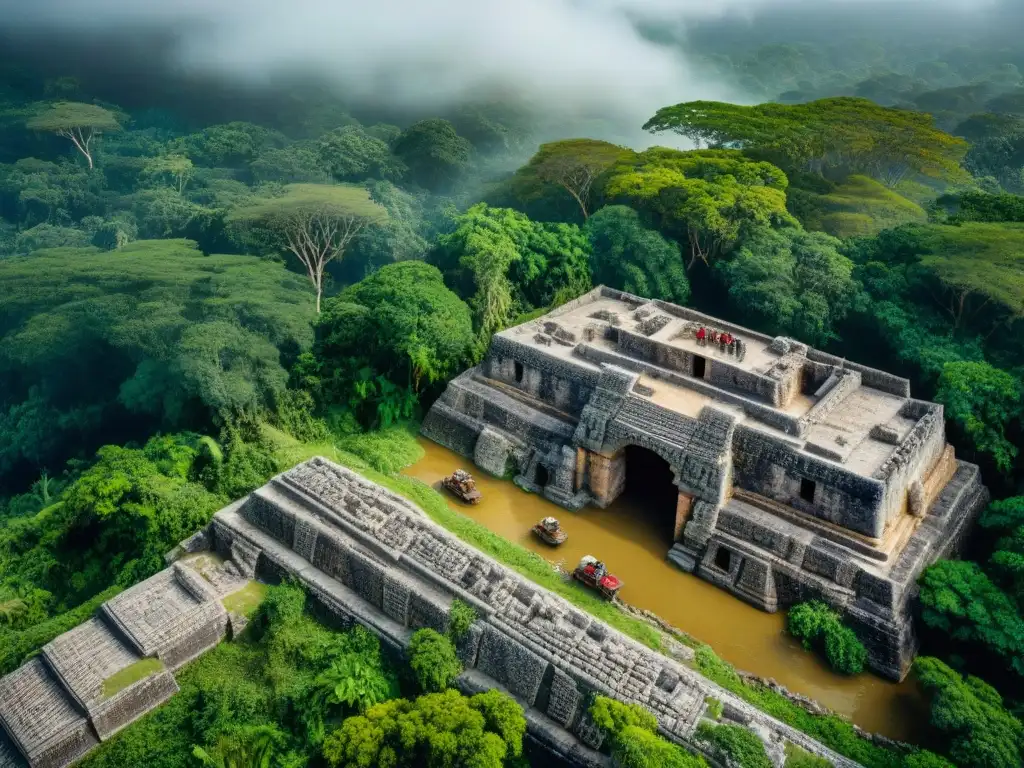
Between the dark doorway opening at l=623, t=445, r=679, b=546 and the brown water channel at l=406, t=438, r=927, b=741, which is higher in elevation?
the dark doorway opening at l=623, t=445, r=679, b=546

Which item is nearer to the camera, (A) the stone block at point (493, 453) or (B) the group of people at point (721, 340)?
(B) the group of people at point (721, 340)

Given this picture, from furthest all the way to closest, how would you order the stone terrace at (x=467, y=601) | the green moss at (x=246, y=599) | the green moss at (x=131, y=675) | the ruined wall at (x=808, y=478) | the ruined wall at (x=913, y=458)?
the ruined wall at (x=913, y=458)
the ruined wall at (x=808, y=478)
the green moss at (x=246, y=599)
the green moss at (x=131, y=675)
the stone terrace at (x=467, y=601)

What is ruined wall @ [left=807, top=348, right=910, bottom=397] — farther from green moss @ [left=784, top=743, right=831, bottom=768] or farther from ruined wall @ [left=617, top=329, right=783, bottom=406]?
green moss @ [left=784, top=743, right=831, bottom=768]

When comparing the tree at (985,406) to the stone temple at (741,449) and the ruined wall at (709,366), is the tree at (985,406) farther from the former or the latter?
the ruined wall at (709,366)

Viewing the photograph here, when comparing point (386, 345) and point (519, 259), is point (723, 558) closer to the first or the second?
point (386, 345)

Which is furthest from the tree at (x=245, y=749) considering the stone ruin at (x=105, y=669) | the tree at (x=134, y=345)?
the tree at (x=134, y=345)

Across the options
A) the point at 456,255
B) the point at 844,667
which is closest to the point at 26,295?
the point at 456,255

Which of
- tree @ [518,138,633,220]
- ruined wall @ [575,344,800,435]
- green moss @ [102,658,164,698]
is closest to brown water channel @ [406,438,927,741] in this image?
ruined wall @ [575,344,800,435]

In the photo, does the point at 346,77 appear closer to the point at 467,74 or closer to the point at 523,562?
the point at 467,74
